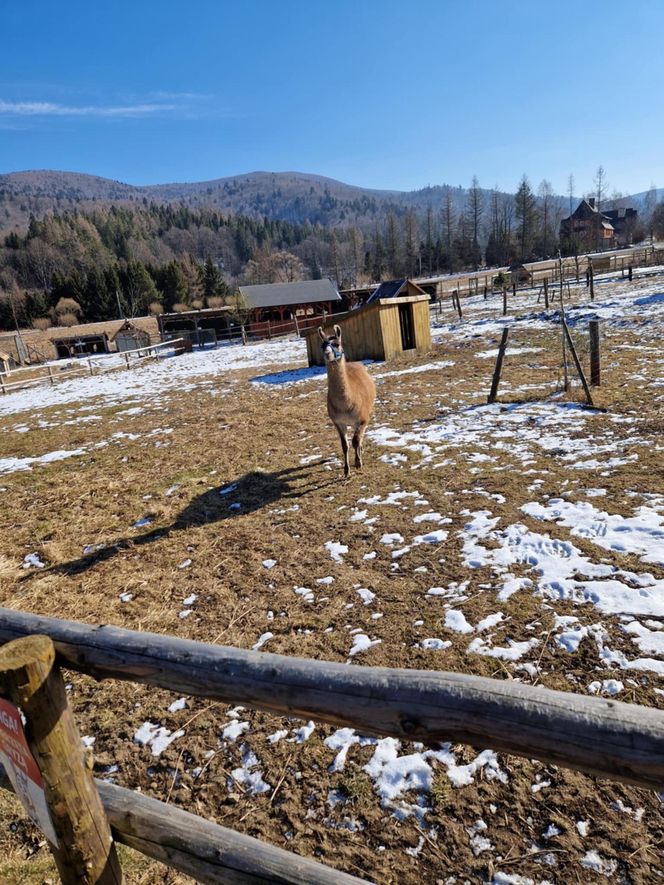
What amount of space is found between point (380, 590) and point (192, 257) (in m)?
117

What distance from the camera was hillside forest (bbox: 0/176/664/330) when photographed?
2803 inches

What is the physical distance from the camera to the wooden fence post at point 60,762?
1745mm

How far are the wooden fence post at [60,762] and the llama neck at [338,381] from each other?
22.0 ft

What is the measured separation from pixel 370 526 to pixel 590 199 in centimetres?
10590

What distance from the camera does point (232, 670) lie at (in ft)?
5.82

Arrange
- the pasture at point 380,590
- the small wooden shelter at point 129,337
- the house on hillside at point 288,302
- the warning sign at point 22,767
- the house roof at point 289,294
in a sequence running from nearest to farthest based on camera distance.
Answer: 1. the warning sign at point 22,767
2. the pasture at point 380,590
3. the house on hillside at point 288,302
4. the house roof at point 289,294
5. the small wooden shelter at point 129,337

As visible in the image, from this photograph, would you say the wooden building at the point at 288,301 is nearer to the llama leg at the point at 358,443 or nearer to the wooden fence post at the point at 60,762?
the llama leg at the point at 358,443

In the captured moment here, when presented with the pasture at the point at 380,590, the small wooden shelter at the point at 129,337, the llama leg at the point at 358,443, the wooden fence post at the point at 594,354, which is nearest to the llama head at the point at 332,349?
the llama leg at the point at 358,443

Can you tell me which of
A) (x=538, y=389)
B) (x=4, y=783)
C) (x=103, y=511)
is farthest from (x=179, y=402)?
(x=4, y=783)

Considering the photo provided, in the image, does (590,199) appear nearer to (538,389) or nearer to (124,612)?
(538,389)

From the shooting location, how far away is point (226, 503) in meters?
7.54

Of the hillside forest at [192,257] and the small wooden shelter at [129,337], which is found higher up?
the hillside forest at [192,257]

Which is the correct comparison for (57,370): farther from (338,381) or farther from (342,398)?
(342,398)

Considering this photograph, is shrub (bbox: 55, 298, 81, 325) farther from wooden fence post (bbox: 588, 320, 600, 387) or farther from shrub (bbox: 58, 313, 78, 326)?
wooden fence post (bbox: 588, 320, 600, 387)
